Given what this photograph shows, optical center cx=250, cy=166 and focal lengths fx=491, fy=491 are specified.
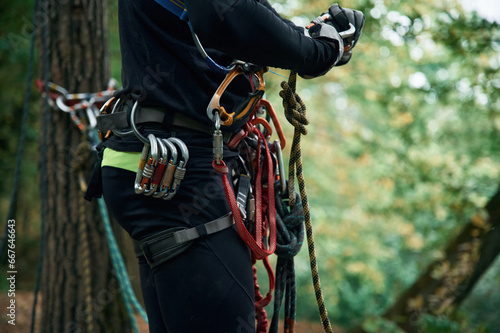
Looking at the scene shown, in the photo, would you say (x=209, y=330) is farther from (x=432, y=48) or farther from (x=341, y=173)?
(x=341, y=173)

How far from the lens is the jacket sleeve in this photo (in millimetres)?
1302

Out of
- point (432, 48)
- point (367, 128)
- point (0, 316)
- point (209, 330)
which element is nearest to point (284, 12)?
point (432, 48)

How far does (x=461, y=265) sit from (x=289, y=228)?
12.3ft

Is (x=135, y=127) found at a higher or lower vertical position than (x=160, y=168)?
higher

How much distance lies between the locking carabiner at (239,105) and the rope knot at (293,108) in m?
0.10

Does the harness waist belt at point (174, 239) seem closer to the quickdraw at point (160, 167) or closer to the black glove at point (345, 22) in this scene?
the quickdraw at point (160, 167)

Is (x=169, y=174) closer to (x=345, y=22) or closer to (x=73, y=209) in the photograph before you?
(x=345, y=22)

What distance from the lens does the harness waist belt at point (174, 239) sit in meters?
1.42

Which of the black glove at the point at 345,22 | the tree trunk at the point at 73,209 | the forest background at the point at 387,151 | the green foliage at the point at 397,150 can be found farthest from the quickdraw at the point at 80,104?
the green foliage at the point at 397,150

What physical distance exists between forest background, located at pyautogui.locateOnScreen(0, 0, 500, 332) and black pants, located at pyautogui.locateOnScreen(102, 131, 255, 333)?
3923 millimetres

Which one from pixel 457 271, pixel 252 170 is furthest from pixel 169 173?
pixel 457 271

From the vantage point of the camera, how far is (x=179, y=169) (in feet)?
4.68

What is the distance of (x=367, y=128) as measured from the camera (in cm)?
917

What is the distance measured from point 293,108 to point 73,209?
2005 millimetres
